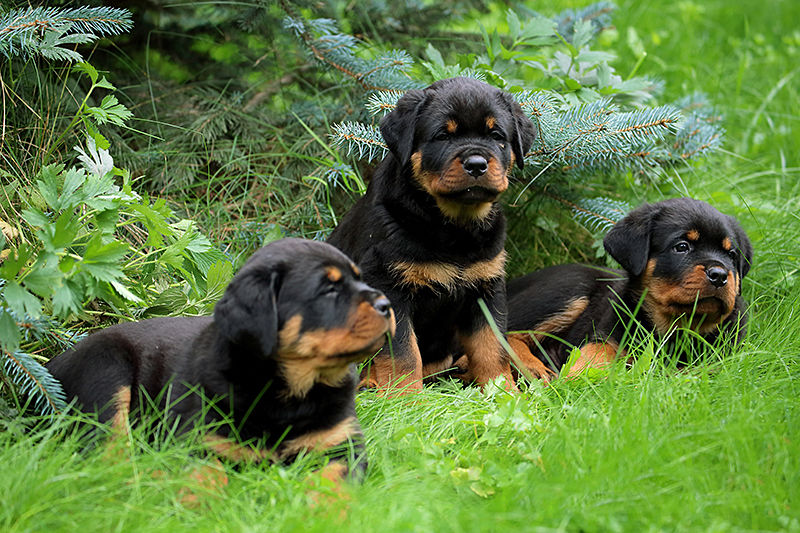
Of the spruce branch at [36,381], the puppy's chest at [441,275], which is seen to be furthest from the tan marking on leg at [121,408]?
the puppy's chest at [441,275]

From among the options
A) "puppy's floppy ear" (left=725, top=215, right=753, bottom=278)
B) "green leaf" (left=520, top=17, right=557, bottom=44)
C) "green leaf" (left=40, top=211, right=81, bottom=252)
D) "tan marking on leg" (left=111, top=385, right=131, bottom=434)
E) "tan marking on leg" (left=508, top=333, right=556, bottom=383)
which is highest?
"green leaf" (left=520, top=17, right=557, bottom=44)

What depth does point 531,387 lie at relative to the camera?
3.64 m

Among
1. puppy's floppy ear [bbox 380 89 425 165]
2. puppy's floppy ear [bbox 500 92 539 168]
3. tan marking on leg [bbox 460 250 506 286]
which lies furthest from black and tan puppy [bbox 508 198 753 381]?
puppy's floppy ear [bbox 380 89 425 165]

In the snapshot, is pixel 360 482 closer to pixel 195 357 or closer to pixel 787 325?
pixel 195 357

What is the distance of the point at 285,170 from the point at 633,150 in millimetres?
2080

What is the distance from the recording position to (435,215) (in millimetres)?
Result: 3922

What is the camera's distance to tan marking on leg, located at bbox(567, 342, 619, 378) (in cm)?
381

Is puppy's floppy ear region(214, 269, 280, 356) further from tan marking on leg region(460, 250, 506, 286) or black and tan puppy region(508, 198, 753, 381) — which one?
black and tan puppy region(508, 198, 753, 381)

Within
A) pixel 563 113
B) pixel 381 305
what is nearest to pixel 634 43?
pixel 563 113

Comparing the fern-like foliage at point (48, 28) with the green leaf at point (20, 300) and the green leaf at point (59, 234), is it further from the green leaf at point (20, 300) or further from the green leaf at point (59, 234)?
the green leaf at point (20, 300)

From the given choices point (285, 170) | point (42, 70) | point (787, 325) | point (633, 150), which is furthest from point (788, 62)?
point (42, 70)

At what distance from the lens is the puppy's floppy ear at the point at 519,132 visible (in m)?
3.99

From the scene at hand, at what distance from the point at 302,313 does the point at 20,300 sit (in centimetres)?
98

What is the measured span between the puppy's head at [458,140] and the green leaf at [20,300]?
1.75 metres
